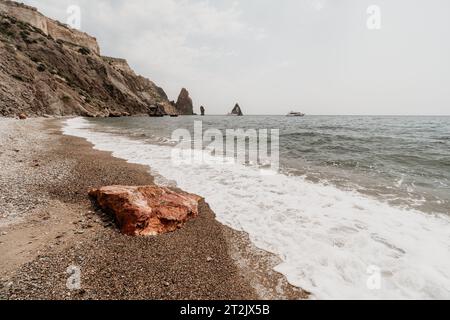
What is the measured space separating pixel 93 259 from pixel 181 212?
7.72 feet

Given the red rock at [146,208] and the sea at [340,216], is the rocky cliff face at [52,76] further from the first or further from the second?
the sea at [340,216]

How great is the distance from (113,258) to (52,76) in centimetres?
6574

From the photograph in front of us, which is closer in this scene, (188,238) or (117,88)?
(188,238)

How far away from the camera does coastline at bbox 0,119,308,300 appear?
3.95 meters

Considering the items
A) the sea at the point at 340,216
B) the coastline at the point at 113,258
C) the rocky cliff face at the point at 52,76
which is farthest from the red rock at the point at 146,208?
the rocky cliff face at the point at 52,76

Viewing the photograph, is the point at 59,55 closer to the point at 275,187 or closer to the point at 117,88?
the point at 117,88

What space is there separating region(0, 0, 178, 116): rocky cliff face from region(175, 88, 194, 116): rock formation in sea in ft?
206

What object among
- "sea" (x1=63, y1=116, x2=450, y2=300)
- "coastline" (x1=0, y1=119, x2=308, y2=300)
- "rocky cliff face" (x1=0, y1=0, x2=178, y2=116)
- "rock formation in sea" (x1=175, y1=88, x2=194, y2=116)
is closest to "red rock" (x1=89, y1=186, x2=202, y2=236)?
"coastline" (x1=0, y1=119, x2=308, y2=300)

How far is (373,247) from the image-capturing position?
543 centimetres

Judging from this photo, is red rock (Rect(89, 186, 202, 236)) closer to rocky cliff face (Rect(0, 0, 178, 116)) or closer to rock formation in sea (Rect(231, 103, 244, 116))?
rocky cliff face (Rect(0, 0, 178, 116))

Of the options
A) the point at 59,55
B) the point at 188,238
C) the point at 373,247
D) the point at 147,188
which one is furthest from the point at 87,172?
the point at 59,55

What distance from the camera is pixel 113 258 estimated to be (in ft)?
15.3

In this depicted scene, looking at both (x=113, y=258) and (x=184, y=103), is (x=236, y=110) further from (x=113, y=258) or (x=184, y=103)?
(x=113, y=258)
